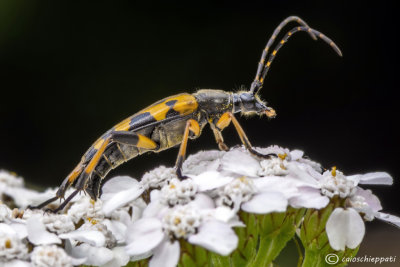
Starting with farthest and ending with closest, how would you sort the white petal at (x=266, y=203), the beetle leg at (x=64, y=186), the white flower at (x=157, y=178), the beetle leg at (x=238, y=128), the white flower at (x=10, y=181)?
the white flower at (x=10, y=181) < the beetle leg at (x=64, y=186) < the beetle leg at (x=238, y=128) < the white flower at (x=157, y=178) < the white petal at (x=266, y=203)

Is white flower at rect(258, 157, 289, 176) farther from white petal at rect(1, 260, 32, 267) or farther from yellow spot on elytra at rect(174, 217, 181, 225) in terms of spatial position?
white petal at rect(1, 260, 32, 267)

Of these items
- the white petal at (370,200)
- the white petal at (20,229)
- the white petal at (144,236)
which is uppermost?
the white petal at (144,236)

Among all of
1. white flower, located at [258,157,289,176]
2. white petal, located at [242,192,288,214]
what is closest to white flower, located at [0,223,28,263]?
white petal, located at [242,192,288,214]

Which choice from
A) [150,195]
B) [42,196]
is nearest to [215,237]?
[150,195]

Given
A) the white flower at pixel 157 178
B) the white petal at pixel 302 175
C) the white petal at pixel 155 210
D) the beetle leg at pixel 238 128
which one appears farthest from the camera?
the beetle leg at pixel 238 128

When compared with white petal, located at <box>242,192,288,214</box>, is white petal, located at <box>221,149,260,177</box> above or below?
above

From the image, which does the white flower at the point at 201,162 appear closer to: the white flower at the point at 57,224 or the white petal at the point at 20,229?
the white flower at the point at 57,224

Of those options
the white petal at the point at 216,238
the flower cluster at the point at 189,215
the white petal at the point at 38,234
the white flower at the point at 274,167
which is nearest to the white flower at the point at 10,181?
the flower cluster at the point at 189,215
